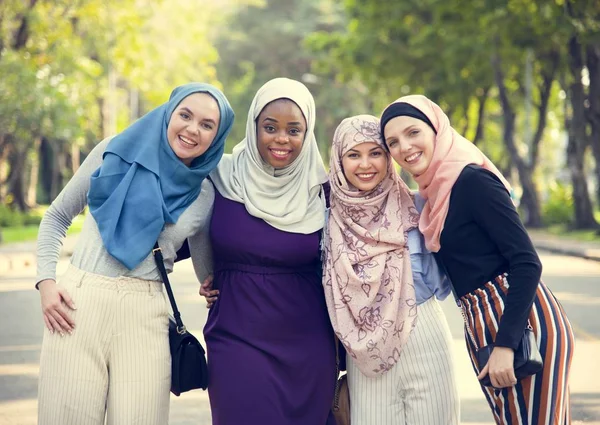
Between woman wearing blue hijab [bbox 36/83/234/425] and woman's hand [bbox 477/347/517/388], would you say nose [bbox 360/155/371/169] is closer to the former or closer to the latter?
woman wearing blue hijab [bbox 36/83/234/425]

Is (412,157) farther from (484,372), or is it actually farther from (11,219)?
(11,219)

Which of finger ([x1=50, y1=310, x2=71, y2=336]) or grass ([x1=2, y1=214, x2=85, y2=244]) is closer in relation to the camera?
finger ([x1=50, y1=310, x2=71, y2=336])

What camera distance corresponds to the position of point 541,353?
3396 mm

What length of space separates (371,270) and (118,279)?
Answer: 101cm

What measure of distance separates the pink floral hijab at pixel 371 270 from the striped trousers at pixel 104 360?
78cm

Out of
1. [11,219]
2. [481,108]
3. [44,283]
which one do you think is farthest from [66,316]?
[481,108]

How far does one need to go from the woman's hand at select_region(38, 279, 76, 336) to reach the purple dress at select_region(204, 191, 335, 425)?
670 millimetres

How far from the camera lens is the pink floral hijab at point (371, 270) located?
3.68m

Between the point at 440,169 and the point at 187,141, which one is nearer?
the point at 440,169

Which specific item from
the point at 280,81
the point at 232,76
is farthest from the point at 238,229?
the point at 232,76

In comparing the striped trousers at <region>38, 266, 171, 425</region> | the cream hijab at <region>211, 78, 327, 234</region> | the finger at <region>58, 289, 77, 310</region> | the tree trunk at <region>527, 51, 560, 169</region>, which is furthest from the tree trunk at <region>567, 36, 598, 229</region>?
the finger at <region>58, 289, 77, 310</region>

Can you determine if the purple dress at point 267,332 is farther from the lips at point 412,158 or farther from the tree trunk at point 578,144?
the tree trunk at point 578,144

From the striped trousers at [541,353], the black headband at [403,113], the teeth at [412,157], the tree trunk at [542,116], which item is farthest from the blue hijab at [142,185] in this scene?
the tree trunk at [542,116]

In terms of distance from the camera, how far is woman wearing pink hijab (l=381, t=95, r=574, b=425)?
3.39 meters
